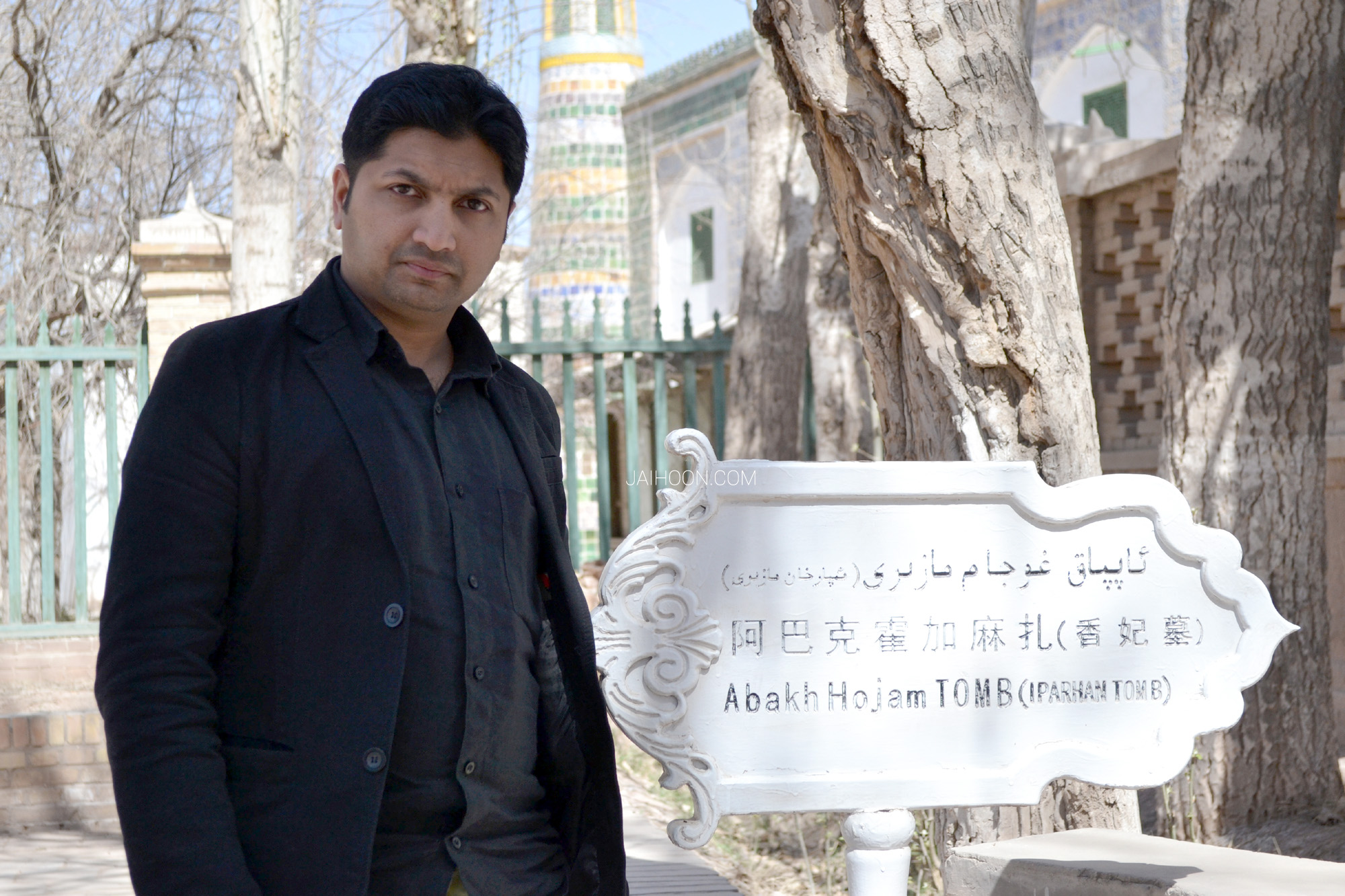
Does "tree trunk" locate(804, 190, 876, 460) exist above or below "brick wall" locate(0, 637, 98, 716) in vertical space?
above

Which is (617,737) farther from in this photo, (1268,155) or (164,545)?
(164,545)

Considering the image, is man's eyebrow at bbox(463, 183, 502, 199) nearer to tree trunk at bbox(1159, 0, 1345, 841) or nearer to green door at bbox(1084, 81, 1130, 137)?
tree trunk at bbox(1159, 0, 1345, 841)

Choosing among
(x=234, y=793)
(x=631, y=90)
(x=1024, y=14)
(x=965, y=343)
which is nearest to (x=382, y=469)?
(x=234, y=793)

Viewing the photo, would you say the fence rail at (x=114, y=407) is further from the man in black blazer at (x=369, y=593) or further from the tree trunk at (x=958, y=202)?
the man in black blazer at (x=369, y=593)

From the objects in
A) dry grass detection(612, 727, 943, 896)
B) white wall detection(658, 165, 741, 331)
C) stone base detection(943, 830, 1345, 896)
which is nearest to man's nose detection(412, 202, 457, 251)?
stone base detection(943, 830, 1345, 896)

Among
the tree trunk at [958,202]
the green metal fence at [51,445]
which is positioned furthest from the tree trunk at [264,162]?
the tree trunk at [958,202]

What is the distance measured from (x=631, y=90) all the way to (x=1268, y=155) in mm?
15915

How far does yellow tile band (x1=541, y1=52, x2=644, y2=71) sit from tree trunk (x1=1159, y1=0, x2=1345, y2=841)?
55.3 ft

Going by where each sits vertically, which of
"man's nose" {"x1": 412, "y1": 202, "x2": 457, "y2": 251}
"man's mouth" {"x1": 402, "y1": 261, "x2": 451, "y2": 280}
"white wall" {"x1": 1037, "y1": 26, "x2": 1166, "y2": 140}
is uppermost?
"white wall" {"x1": 1037, "y1": 26, "x2": 1166, "y2": 140}

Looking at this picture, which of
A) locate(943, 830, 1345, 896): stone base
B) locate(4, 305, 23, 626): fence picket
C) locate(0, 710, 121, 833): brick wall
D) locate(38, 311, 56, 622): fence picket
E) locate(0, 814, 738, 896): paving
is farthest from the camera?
locate(38, 311, 56, 622): fence picket

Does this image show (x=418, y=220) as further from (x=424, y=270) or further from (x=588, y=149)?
(x=588, y=149)

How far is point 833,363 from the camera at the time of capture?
634cm

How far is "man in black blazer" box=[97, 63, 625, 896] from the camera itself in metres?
1.46

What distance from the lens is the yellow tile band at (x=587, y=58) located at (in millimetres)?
20000
